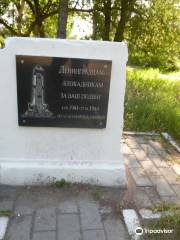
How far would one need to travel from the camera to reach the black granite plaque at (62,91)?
138 inches

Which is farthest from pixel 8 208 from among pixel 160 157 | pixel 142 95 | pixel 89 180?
pixel 142 95

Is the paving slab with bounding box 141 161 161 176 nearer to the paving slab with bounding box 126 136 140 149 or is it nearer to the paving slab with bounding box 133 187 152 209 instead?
the paving slab with bounding box 133 187 152 209

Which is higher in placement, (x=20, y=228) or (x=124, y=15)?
(x=124, y=15)

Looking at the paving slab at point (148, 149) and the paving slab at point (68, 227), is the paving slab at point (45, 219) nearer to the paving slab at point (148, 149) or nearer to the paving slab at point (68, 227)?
the paving slab at point (68, 227)

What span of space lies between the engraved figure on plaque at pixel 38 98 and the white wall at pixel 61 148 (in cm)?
18

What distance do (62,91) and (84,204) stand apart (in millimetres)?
1304

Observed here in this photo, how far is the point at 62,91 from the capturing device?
3.64m

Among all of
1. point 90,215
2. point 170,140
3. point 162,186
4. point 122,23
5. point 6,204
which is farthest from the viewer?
point 122,23

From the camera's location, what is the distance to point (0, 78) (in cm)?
354

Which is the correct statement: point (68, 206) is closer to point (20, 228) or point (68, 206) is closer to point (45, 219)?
point (45, 219)

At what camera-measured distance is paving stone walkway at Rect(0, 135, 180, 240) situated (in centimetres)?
313

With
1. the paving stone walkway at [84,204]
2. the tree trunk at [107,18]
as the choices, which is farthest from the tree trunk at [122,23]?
the paving stone walkway at [84,204]

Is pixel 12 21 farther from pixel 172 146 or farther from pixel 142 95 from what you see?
pixel 172 146

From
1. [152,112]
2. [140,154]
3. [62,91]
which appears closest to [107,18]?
[152,112]
